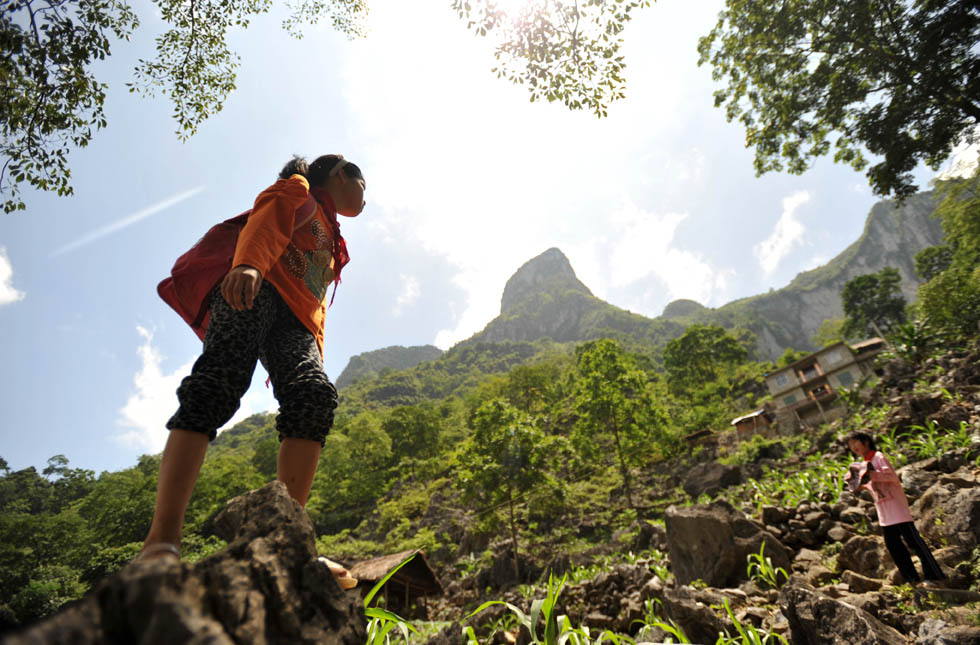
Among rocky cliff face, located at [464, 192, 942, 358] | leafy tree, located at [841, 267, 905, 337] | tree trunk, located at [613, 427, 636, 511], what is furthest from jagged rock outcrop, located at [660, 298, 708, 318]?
tree trunk, located at [613, 427, 636, 511]

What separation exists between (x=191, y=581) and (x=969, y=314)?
19.1 metres

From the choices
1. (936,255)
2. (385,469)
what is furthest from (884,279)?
(385,469)

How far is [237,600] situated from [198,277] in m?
1.54

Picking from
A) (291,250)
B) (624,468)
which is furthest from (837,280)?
(291,250)

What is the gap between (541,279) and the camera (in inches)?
6594

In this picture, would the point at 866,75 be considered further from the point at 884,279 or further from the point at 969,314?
the point at 884,279

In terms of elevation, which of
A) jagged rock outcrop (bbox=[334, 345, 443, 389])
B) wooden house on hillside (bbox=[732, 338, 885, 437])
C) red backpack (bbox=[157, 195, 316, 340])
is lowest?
wooden house on hillside (bbox=[732, 338, 885, 437])

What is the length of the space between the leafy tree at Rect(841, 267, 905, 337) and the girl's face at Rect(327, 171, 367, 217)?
63.6 metres

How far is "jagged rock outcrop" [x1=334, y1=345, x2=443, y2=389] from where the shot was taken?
144375 millimetres

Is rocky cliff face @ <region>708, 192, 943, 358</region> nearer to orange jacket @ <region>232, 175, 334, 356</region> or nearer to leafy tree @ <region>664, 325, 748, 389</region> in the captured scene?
leafy tree @ <region>664, 325, 748, 389</region>

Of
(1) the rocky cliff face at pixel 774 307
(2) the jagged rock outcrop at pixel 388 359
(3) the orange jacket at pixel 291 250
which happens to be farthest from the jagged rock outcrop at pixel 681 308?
(3) the orange jacket at pixel 291 250

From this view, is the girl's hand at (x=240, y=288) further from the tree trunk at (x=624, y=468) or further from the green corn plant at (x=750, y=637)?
the tree trunk at (x=624, y=468)

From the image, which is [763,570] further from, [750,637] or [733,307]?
[733,307]

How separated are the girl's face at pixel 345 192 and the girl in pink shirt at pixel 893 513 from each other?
4.98 meters
